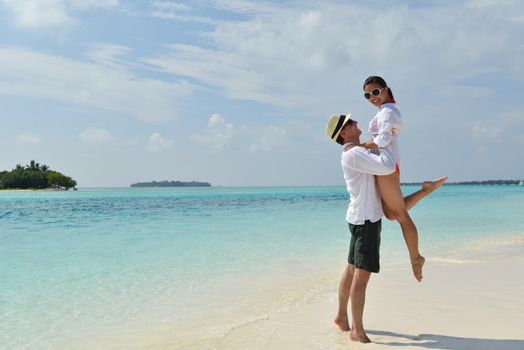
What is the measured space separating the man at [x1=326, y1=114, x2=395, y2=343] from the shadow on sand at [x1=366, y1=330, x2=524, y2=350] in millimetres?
319

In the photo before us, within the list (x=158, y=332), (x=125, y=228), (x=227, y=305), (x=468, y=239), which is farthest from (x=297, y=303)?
(x=125, y=228)

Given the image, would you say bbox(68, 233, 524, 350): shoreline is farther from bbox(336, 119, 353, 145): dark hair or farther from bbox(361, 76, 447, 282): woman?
bbox(336, 119, 353, 145): dark hair

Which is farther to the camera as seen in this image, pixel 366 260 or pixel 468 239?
pixel 468 239

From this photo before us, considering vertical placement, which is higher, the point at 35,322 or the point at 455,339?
the point at 455,339

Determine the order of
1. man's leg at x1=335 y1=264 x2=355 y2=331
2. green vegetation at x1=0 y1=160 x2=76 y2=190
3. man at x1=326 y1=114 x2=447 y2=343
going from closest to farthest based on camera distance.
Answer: man at x1=326 y1=114 x2=447 y2=343 < man's leg at x1=335 y1=264 x2=355 y2=331 < green vegetation at x1=0 y1=160 x2=76 y2=190

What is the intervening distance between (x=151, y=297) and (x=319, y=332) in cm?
253

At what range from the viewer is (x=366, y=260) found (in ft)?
11.8

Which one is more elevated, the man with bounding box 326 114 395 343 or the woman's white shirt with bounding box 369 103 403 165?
the woman's white shirt with bounding box 369 103 403 165

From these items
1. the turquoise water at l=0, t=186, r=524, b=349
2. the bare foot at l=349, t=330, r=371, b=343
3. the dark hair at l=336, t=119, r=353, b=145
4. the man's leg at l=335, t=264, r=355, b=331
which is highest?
the dark hair at l=336, t=119, r=353, b=145

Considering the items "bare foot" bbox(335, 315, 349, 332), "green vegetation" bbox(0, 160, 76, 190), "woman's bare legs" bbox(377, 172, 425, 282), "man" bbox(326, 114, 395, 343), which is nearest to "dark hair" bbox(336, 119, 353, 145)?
"man" bbox(326, 114, 395, 343)

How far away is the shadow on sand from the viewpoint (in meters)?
3.40

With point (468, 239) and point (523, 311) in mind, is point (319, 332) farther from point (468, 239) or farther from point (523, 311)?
point (468, 239)

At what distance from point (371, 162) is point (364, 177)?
19 cm

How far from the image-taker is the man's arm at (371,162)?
11.3 ft
